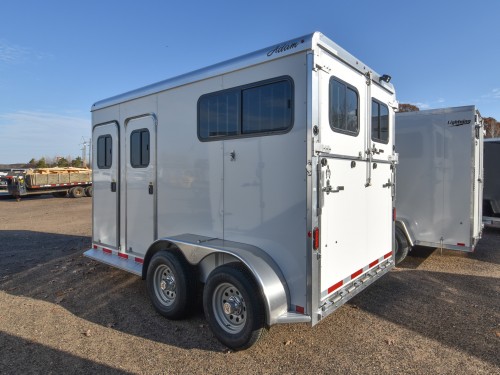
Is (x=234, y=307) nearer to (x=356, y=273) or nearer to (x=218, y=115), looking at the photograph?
(x=356, y=273)

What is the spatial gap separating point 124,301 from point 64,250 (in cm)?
385

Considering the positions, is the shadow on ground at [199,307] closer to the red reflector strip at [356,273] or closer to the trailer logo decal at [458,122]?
the red reflector strip at [356,273]

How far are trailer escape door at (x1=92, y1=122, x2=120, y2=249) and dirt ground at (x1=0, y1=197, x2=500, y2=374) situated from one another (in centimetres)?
70

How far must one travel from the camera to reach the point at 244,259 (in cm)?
339

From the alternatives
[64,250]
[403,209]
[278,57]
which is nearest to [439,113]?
[403,209]

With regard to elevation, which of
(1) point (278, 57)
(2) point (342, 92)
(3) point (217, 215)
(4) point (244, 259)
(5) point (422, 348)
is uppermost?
(1) point (278, 57)

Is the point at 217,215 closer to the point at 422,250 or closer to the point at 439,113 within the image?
the point at 439,113

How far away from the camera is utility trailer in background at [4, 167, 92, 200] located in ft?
67.9

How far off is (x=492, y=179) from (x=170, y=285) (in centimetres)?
816

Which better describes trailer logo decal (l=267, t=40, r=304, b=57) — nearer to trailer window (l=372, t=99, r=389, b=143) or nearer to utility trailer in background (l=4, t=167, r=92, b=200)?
trailer window (l=372, t=99, r=389, b=143)

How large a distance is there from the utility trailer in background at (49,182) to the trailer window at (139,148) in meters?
18.5

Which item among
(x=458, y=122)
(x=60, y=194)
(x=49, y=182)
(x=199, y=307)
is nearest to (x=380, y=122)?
(x=458, y=122)

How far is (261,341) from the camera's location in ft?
12.3

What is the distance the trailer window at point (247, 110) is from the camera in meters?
3.47
